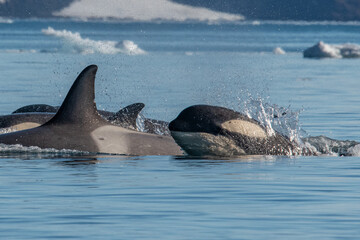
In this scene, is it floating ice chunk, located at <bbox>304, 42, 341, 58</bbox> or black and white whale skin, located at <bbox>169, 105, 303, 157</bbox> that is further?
floating ice chunk, located at <bbox>304, 42, 341, 58</bbox>

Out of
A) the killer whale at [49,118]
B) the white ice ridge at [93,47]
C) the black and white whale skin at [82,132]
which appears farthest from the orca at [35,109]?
the white ice ridge at [93,47]

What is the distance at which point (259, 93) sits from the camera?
40312 millimetres

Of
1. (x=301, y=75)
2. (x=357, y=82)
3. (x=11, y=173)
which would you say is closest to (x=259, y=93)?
(x=357, y=82)

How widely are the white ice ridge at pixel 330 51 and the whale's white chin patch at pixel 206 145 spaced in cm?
5544

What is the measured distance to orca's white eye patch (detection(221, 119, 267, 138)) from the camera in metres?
17.2

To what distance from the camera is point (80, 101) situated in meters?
17.5

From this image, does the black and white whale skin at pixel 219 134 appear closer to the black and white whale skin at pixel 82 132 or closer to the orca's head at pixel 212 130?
the orca's head at pixel 212 130

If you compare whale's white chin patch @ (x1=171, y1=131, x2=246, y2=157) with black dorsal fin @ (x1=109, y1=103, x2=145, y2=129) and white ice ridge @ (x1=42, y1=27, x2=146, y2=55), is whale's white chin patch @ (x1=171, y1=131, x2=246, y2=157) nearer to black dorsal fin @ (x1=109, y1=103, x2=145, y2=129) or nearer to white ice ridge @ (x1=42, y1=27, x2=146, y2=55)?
black dorsal fin @ (x1=109, y1=103, x2=145, y2=129)

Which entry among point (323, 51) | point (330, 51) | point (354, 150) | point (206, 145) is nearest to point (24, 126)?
point (206, 145)

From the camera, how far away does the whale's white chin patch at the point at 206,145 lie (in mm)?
16992

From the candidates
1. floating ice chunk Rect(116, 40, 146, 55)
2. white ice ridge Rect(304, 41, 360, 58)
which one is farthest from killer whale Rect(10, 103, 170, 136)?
floating ice chunk Rect(116, 40, 146, 55)

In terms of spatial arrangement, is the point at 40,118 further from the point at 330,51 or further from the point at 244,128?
the point at 330,51

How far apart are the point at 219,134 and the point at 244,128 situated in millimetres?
500

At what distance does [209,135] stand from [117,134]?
1993mm
